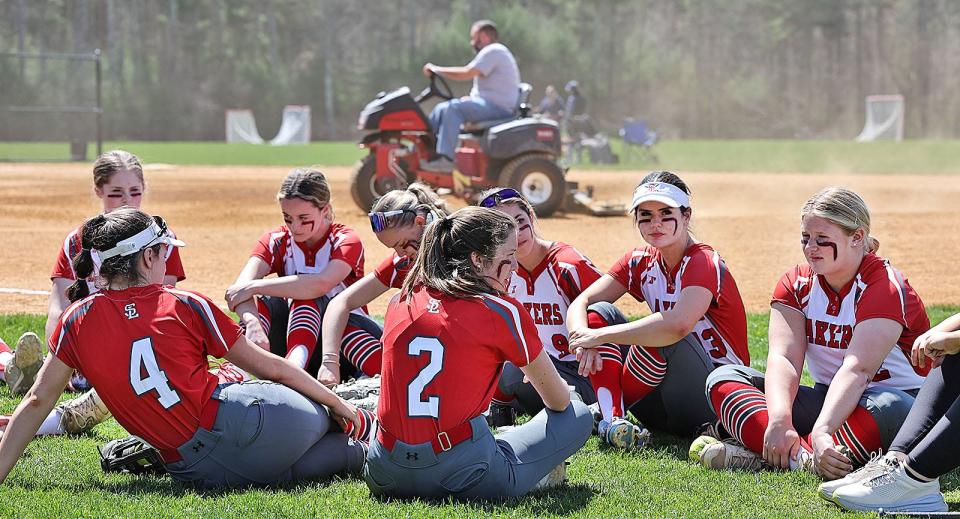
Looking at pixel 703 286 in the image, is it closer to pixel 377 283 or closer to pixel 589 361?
pixel 589 361

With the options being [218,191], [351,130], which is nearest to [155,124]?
[351,130]

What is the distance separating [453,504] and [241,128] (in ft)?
131

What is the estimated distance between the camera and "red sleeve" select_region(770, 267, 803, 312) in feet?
13.6

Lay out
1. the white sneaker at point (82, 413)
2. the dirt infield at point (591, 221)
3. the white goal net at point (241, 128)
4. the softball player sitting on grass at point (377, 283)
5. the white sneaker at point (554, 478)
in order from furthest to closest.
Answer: the white goal net at point (241, 128) → the dirt infield at point (591, 221) → the softball player sitting on grass at point (377, 283) → the white sneaker at point (82, 413) → the white sneaker at point (554, 478)

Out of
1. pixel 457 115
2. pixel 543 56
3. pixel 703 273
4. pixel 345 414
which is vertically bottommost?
pixel 345 414

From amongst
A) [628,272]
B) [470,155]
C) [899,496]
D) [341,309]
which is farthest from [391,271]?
[470,155]

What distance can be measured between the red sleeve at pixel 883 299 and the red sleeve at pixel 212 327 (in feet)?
6.96

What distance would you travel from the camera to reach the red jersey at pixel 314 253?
17.3 ft

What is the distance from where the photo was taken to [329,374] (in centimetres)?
480

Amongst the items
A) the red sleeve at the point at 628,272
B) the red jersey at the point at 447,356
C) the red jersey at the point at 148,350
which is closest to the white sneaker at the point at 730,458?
the red sleeve at the point at 628,272

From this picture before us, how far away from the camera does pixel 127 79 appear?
152ft

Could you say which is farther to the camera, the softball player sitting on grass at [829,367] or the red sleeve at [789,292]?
the red sleeve at [789,292]

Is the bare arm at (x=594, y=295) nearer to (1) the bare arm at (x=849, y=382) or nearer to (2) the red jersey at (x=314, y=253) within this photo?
(1) the bare arm at (x=849, y=382)

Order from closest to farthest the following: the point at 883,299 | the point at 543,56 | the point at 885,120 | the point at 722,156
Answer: the point at 883,299, the point at 722,156, the point at 885,120, the point at 543,56
